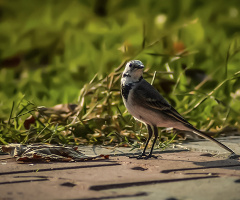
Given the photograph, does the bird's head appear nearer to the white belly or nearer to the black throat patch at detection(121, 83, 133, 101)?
the black throat patch at detection(121, 83, 133, 101)

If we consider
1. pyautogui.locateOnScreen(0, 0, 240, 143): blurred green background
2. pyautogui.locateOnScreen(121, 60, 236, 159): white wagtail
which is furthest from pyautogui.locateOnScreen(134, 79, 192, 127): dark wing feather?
pyautogui.locateOnScreen(0, 0, 240, 143): blurred green background

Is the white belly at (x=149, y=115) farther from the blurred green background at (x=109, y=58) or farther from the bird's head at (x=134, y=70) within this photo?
the blurred green background at (x=109, y=58)

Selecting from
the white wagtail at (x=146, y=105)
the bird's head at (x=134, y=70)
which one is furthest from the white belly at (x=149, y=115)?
the bird's head at (x=134, y=70)

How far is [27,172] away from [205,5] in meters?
5.27

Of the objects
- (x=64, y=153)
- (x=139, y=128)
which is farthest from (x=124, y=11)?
(x=64, y=153)

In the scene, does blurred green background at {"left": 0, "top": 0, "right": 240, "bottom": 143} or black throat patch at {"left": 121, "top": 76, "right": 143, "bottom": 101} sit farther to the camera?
blurred green background at {"left": 0, "top": 0, "right": 240, "bottom": 143}

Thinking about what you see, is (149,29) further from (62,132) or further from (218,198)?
(218,198)

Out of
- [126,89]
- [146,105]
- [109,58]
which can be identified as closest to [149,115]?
[146,105]

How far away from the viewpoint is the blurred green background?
13.3ft

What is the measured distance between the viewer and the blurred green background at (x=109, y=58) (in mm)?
4043

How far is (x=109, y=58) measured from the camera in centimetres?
571

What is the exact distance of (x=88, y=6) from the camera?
712cm

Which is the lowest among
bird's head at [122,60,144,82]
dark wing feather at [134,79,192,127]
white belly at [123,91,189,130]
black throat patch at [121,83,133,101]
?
white belly at [123,91,189,130]

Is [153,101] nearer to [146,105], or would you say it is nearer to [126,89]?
[146,105]
